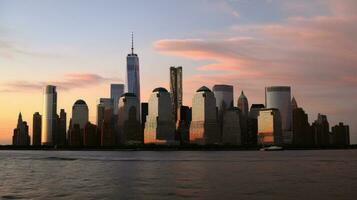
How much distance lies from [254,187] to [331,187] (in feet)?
46.8

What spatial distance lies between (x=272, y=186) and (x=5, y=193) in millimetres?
48423

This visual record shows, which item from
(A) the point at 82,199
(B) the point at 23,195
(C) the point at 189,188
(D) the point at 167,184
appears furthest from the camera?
(D) the point at 167,184

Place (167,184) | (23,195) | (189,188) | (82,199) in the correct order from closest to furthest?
(82,199), (23,195), (189,188), (167,184)

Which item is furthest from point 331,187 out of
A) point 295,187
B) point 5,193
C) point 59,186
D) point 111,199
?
point 5,193

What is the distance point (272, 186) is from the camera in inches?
3575

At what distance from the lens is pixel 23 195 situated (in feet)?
255

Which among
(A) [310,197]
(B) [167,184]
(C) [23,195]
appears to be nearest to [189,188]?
(B) [167,184]

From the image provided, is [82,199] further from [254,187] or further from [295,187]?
[295,187]

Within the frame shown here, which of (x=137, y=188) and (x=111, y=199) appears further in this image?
(x=137, y=188)

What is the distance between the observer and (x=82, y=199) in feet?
236

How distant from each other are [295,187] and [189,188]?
19.8m

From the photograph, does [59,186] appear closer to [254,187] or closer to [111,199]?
[111,199]

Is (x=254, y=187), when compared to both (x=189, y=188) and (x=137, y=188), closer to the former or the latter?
(x=189, y=188)

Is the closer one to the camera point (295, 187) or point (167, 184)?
point (295, 187)
